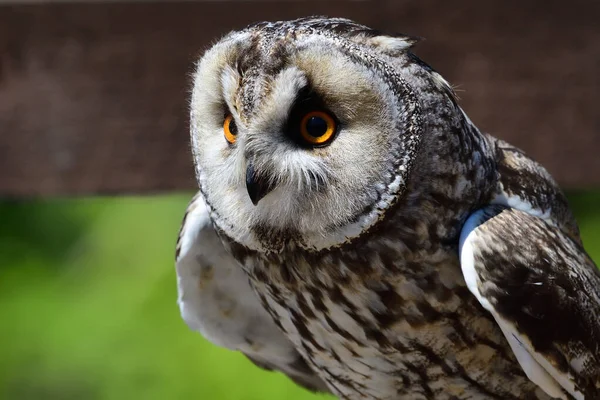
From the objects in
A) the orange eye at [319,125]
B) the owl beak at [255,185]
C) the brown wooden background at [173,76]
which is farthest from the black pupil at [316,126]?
the brown wooden background at [173,76]

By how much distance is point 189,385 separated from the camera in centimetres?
303

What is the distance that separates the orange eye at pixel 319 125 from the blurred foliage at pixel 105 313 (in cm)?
163

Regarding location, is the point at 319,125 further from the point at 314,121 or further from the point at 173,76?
the point at 173,76

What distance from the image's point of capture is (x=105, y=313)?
3264mm

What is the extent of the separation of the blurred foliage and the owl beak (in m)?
1.57

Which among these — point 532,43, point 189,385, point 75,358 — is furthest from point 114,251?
point 532,43

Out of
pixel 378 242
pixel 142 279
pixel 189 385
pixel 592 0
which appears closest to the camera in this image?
pixel 378 242

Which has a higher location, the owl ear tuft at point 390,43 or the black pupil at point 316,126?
the owl ear tuft at point 390,43

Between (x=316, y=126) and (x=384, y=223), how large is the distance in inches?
8.6

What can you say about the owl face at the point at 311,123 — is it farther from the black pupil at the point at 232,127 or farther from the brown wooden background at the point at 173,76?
the brown wooden background at the point at 173,76

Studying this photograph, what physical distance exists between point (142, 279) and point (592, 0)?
71.4 inches

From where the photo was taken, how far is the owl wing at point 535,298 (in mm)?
1563

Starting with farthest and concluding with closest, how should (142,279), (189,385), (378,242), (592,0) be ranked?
1. (142,279)
2. (189,385)
3. (592,0)
4. (378,242)

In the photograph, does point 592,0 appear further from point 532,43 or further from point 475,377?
point 475,377
